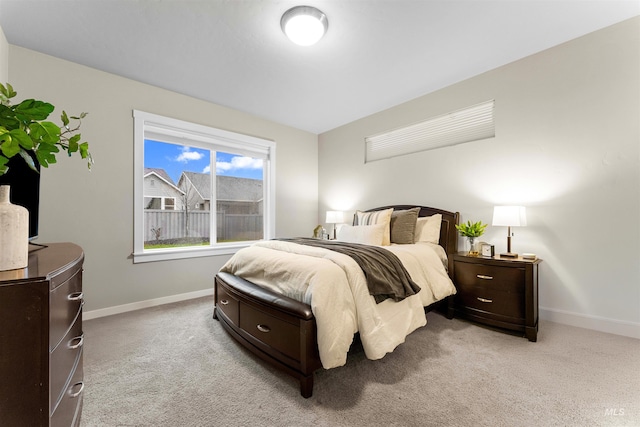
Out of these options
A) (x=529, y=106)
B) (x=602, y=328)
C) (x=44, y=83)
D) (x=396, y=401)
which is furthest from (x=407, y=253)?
(x=44, y=83)

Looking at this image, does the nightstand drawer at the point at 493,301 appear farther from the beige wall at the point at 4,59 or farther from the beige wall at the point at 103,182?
the beige wall at the point at 4,59

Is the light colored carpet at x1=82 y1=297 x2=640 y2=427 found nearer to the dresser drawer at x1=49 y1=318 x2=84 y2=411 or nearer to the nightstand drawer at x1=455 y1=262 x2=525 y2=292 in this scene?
the nightstand drawer at x1=455 y1=262 x2=525 y2=292

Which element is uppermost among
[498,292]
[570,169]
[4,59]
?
[4,59]

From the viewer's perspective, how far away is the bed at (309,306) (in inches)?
61.1

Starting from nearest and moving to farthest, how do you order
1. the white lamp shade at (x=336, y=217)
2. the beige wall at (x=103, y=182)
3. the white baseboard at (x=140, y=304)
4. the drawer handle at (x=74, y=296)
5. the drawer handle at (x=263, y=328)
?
the drawer handle at (x=74, y=296), the drawer handle at (x=263, y=328), the beige wall at (x=103, y=182), the white baseboard at (x=140, y=304), the white lamp shade at (x=336, y=217)

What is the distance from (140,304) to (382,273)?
281 cm

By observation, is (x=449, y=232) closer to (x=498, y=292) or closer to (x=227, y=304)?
(x=498, y=292)

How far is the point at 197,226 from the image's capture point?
12.0 ft

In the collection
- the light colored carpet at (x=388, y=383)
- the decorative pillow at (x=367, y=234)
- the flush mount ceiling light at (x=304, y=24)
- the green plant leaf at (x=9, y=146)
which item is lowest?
the light colored carpet at (x=388, y=383)

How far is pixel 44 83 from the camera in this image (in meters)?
2.51

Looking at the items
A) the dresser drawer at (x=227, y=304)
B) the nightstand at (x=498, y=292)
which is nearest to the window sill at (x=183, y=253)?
the dresser drawer at (x=227, y=304)

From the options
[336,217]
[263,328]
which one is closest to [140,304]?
[263,328]

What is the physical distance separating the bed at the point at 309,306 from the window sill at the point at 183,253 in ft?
3.73

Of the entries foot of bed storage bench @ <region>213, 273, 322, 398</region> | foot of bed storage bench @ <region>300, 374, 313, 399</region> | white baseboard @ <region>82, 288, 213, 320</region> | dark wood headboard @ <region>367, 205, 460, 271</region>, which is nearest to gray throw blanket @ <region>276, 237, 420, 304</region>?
foot of bed storage bench @ <region>213, 273, 322, 398</region>
